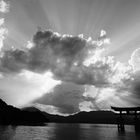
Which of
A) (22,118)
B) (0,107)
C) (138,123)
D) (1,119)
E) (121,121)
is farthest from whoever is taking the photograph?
(22,118)

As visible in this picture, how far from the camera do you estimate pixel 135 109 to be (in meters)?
46.7

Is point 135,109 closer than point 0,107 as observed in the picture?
Yes

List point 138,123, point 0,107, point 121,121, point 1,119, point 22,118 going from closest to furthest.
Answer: point 138,123
point 121,121
point 1,119
point 0,107
point 22,118

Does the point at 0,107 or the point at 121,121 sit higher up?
the point at 0,107

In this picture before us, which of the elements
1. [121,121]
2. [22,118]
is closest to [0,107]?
[22,118]

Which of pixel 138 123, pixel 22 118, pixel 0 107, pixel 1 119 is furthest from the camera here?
pixel 22 118

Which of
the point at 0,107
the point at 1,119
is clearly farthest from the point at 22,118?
the point at 1,119

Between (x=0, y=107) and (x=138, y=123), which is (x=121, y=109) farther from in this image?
(x=0, y=107)

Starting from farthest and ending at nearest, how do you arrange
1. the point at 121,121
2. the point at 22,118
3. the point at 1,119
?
the point at 22,118
the point at 1,119
the point at 121,121

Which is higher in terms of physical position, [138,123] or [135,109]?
[135,109]

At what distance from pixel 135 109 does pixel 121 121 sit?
8251 millimetres

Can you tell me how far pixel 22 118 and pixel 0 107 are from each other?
27293 millimetres

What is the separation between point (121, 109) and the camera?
48.7 m

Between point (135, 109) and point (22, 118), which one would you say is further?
point (22, 118)
